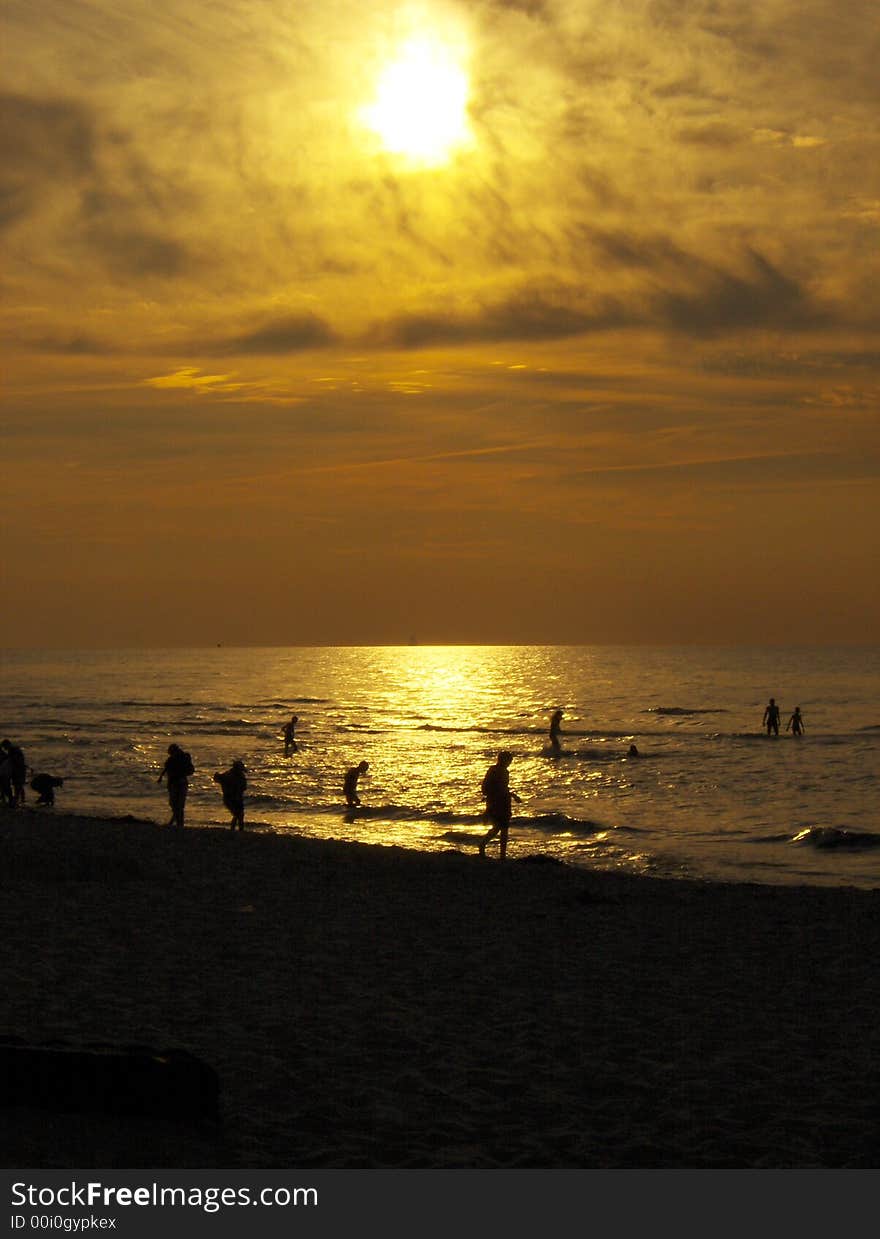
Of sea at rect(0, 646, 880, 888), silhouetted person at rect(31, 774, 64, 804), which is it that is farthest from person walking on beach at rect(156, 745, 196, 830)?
silhouetted person at rect(31, 774, 64, 804)

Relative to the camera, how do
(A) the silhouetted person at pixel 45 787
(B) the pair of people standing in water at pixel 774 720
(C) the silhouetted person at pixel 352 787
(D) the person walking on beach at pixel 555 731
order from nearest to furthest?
(A) the silhouetted person at pixel 45 787, (C) the silhouetted person at pixel 352 787, (D) the person walking on beach at pixel 555 731, (B) the pair of people standing in water at pixel 774 720

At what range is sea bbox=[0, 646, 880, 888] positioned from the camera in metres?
26.8

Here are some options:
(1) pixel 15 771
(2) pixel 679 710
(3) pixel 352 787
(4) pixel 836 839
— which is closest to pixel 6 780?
(1) pixel 15 771

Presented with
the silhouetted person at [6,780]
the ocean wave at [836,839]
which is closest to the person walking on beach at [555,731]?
the ocean wave at [836,839]

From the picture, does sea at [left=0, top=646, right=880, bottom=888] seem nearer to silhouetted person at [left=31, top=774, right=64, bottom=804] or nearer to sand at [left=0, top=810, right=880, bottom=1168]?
silhouetted person at [left=31, top=774, right=64, bottom=804]

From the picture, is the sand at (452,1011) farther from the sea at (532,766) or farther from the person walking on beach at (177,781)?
the sea at (532,766)

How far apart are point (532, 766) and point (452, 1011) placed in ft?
138

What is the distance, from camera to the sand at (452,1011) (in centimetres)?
643

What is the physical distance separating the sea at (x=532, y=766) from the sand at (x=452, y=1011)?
6.52 m

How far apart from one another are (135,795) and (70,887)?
20990 mm

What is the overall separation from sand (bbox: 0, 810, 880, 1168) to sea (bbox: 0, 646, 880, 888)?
652 cm
